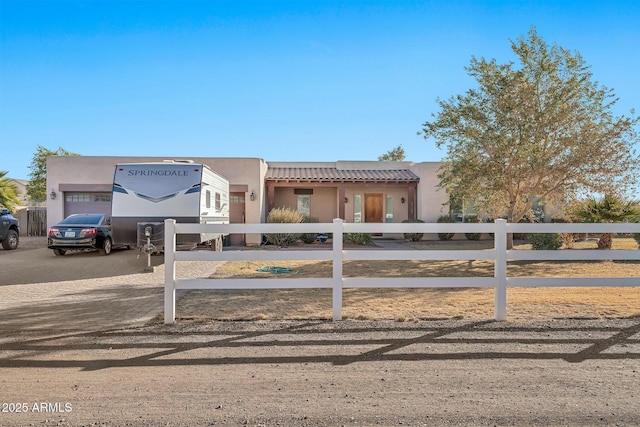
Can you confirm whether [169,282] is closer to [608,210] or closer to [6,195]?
[608,210]

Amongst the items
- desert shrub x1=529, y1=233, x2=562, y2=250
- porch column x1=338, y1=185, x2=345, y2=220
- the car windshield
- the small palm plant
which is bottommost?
desert shrub x1=529, y1=233, x2=562, y2=250

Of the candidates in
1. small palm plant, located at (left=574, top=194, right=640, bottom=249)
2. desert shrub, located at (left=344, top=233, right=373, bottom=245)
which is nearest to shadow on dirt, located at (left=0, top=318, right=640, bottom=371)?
small palm plant, located at (left=574, top=194, right=640, bottom=249)

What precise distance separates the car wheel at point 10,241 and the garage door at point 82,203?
283cm

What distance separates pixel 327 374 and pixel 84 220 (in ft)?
46.4

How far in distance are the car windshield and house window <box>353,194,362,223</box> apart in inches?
499

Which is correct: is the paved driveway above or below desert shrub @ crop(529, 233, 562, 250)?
below

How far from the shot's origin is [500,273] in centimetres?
604

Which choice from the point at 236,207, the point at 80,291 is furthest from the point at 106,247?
the point at 80,291

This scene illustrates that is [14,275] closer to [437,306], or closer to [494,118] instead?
[437,306]

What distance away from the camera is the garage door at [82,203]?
20.4 meters

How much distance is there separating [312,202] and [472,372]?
20186 millimetres

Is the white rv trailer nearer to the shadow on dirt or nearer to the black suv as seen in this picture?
the shadow on dirt

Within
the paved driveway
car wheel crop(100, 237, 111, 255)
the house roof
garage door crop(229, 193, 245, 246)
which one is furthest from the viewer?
the house roof

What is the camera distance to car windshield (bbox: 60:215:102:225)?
15.3 metres
